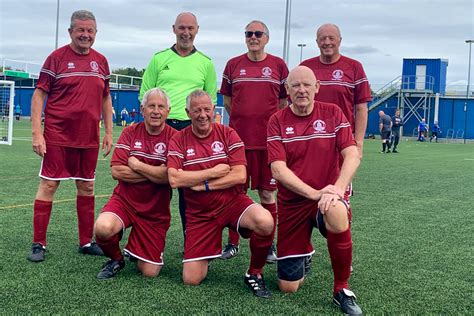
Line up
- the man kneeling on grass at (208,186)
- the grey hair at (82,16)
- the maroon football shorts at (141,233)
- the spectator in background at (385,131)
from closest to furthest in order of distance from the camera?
1. the man kneeling on grass at (208,186)
2. the maroon football shorts at (141,233)
3. the grey hair at (82,16)
4. the spectator in background at (385,131)

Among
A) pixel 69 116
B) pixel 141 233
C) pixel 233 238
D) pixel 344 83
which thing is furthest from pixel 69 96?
pixel 344 83

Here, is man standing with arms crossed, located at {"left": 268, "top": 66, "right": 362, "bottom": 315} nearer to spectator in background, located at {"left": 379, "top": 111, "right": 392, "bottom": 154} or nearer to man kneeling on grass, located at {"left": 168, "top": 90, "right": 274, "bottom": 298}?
man kneeling on grass, located at {"left": 168, "top": 90, "right": 274, "bottom": 298}

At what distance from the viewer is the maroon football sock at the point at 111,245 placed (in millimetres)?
4684

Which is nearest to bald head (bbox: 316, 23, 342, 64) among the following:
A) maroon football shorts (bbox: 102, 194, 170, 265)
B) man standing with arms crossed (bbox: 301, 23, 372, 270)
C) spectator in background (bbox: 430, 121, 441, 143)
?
man standing with arms crossed (bbox: 301, 23, 372, 270)

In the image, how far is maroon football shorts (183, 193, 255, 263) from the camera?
4711mm

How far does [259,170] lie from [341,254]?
1.70 meters

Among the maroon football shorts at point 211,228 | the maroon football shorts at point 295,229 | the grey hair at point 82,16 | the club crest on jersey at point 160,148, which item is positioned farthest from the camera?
the grey hair at point 82,16

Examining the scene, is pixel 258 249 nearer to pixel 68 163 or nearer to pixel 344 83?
pixel 344 83

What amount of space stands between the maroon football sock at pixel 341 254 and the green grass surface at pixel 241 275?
0.63ft

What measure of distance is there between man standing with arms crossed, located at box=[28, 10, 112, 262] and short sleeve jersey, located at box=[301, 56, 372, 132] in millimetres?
2039

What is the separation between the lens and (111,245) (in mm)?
4754

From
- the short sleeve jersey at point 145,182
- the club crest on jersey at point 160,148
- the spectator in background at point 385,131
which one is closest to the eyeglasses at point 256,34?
the short sleeve jersey at point 145,182

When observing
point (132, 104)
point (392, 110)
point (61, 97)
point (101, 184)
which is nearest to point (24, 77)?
point (132, 104)

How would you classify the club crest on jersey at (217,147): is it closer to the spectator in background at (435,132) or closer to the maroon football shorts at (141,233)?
the maroon football shorts at (141,233)
